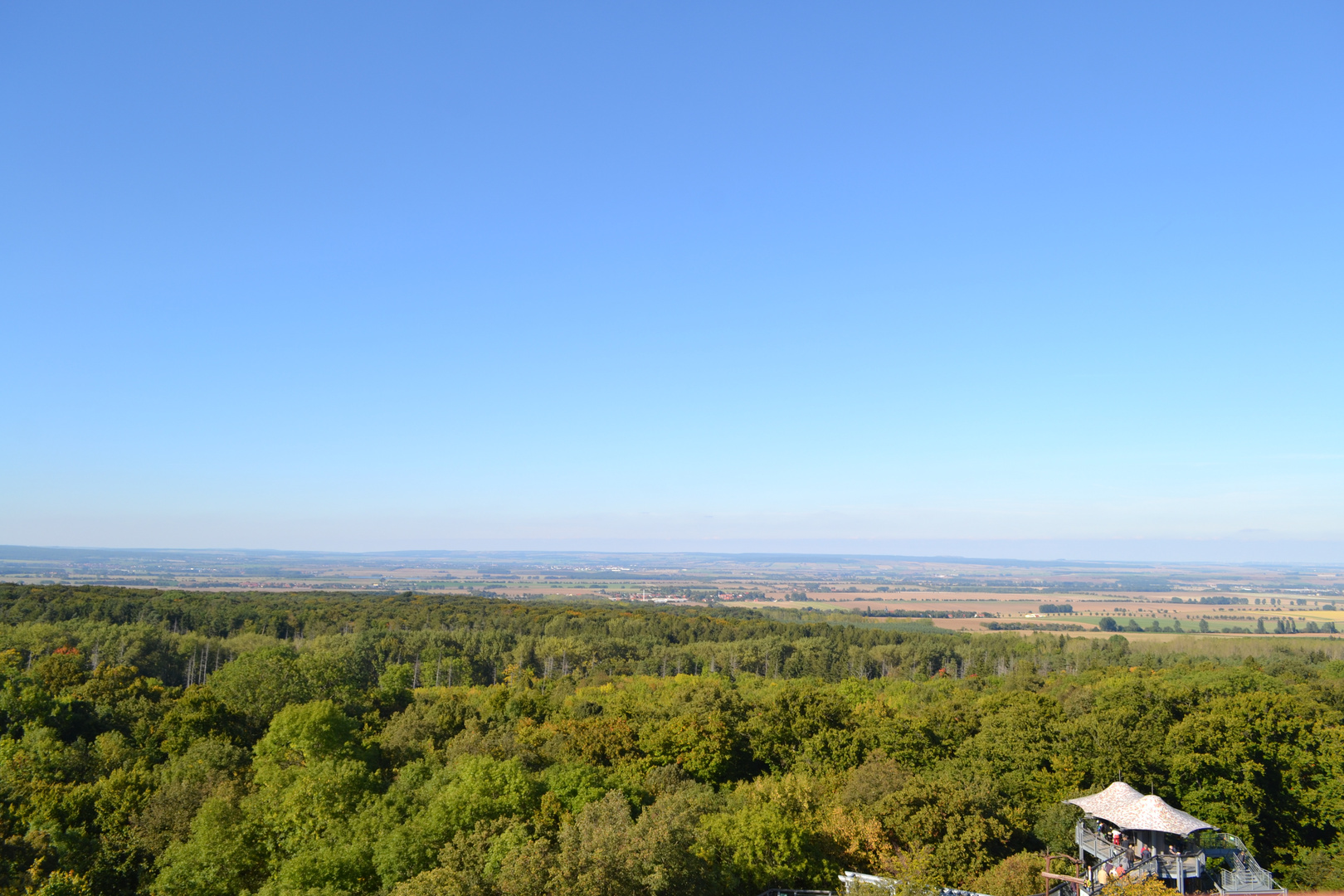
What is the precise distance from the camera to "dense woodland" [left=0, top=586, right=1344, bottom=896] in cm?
2525

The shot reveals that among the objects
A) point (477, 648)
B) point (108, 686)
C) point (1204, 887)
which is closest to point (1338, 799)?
point (1204, 887)

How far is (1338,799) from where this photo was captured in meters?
37.2

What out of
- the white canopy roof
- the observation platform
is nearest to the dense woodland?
the observation platform

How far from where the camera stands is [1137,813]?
25125 millimetres

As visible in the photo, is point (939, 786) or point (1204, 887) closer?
point (1204, 887)

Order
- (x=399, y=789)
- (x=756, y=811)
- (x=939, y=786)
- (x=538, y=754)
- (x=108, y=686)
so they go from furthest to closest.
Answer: (x=108, y=686)
(x=538, y=754)
(x=399, y=789)
(x=939, y=786)
(x=756, y=811)

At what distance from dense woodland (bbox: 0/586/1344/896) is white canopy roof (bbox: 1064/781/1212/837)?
303 cm

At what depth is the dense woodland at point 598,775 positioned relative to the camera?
82.8 ft

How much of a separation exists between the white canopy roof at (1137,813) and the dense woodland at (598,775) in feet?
9.93

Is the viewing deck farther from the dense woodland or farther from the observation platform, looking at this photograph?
the dense woodland

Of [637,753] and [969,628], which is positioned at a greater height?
[637,753]

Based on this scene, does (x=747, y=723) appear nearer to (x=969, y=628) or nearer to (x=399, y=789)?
(x=399, y=789)

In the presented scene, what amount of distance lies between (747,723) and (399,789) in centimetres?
1971

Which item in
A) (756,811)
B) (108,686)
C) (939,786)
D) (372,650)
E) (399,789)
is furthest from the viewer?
(372,650)
